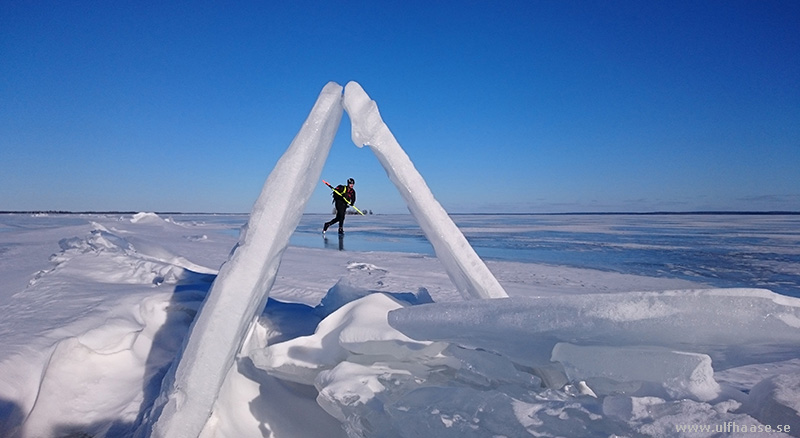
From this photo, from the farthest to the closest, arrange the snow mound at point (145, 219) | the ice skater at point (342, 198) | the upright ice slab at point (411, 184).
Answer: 1. the snow mound at point (145, 219)
2. the ice skater at point (342, 198)
3. the upright ice slab at point (411, 184)

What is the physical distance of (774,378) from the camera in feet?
4.12

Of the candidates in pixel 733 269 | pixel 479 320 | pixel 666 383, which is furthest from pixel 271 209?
pixel 733 269

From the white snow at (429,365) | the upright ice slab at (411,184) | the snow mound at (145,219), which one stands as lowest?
the white snow at (429,365)

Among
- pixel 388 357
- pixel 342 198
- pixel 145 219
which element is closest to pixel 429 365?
pixel 388 357

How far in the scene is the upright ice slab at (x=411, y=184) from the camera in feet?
5.39

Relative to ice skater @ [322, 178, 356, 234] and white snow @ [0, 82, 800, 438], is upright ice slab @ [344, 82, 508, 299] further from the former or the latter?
ice skater @ [322, 178, 356, 234]

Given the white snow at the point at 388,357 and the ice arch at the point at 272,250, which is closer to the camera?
the white snow at the point at 388,357

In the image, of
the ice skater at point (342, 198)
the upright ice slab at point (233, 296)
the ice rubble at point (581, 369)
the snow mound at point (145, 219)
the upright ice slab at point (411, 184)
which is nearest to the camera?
the ice rubble at point (581, 369)

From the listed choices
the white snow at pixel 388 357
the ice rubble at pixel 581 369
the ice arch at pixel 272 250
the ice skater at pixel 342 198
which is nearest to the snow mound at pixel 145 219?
the ice skater at pixel 342 198

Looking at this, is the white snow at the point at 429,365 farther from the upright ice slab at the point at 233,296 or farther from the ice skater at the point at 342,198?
the ice skater at the point at 342,198

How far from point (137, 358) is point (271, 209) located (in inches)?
46.6

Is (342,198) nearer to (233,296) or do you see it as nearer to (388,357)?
(388,357)

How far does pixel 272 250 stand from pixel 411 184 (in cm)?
62

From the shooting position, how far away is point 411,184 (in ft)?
5.69
